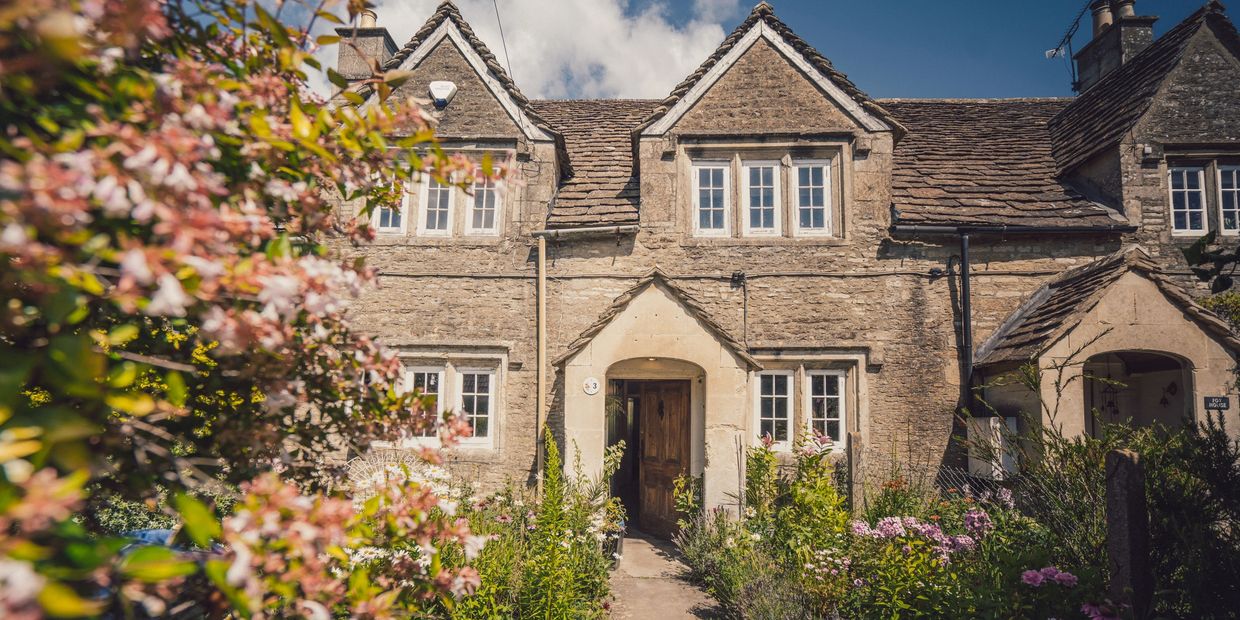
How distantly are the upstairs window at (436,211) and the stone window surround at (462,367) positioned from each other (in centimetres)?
204

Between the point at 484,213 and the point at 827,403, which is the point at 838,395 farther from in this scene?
the point at 484,213

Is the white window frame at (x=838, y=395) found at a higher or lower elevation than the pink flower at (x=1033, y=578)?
higher

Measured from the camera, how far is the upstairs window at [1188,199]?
10062 millimetres

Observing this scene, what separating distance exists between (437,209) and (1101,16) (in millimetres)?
15800

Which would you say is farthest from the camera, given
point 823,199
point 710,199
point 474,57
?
point 474,57

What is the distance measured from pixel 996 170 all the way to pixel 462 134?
32.9ft

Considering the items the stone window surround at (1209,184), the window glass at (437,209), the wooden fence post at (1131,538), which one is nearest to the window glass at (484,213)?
the window glass at (437,209)

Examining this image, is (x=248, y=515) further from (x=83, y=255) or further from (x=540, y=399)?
(x=540, y=399)

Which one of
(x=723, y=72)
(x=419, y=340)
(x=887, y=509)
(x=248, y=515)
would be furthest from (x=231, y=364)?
(x=723, y=72)

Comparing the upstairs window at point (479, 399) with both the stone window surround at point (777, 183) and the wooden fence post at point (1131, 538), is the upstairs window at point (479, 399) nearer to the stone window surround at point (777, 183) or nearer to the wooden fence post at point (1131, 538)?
the stone window surround at point (777, 183)

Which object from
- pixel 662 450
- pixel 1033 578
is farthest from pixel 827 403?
pixel 1033 578

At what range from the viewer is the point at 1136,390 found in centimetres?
1076

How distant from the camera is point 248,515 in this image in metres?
1.48

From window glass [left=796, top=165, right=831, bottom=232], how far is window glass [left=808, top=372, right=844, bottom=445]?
8.29ft
